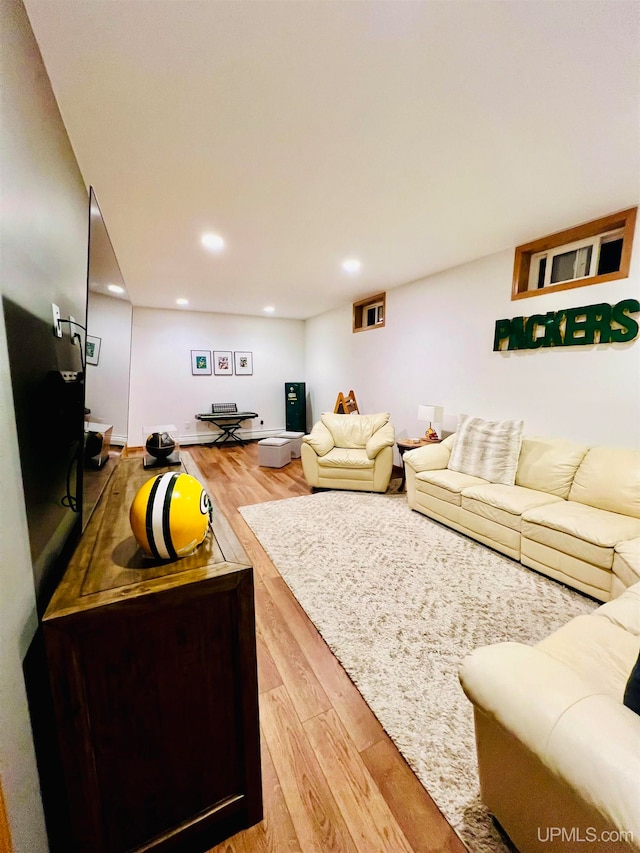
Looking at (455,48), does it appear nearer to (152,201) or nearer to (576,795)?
(152,201)

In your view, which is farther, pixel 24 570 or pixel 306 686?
pixel 306 686

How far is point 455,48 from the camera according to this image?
1.21 m

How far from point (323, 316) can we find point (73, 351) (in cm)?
541

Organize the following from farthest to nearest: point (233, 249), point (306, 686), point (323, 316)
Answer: point (323, 316), point (233, 249), point (306, 686)

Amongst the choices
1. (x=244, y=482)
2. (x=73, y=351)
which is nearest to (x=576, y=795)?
(x=73, y=351)

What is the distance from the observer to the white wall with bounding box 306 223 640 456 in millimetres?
2580

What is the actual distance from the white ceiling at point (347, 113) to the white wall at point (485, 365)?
2.14ft

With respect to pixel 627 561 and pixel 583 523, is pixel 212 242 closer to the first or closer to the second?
pixel 583 523

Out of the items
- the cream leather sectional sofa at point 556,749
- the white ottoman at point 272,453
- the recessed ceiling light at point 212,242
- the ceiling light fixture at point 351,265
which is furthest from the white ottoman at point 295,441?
the cream leather sectional sofa at point 556,749

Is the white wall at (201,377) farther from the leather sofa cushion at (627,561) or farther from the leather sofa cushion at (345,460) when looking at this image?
the leather sofa cushion at (627,561)

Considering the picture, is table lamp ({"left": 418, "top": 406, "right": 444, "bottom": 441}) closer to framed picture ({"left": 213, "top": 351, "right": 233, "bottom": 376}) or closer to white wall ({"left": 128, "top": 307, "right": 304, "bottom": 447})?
white wall ({"left": 128, "top": 307, "right": 304, "bottom": 447})

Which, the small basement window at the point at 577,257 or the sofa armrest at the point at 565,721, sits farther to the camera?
the small basement window at the point at 577,257

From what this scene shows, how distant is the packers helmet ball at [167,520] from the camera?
2.91ft
